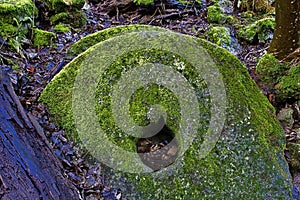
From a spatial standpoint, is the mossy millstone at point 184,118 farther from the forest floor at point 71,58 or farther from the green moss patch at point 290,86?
the green moss patch at point 290,86

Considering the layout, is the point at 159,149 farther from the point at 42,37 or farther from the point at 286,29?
the point at 286,29

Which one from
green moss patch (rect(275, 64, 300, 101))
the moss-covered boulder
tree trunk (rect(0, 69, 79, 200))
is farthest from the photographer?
green moss patch (rect(275, 64, 300, 101))

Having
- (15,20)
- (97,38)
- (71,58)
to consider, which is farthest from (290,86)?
(15,20)

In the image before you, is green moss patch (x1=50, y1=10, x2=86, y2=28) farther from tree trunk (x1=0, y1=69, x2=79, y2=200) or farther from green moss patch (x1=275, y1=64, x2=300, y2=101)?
green moss patch (x1=275, y1=64, x2=300, y2=101)

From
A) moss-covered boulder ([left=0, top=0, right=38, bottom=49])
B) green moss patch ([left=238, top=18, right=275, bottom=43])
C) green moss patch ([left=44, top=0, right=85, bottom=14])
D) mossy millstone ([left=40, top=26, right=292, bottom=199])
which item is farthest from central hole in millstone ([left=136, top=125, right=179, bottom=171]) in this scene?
green moss patch ([left=238, top=18, right=275, bottom=43])

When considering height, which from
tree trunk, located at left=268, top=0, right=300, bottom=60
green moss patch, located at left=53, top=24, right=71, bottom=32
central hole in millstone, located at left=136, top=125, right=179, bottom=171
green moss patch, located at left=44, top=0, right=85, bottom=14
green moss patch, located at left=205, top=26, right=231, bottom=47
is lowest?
central hole in millstone, located at left=136, top=125, right=179, bottom=171

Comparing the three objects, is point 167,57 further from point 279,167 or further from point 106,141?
point 279,167
